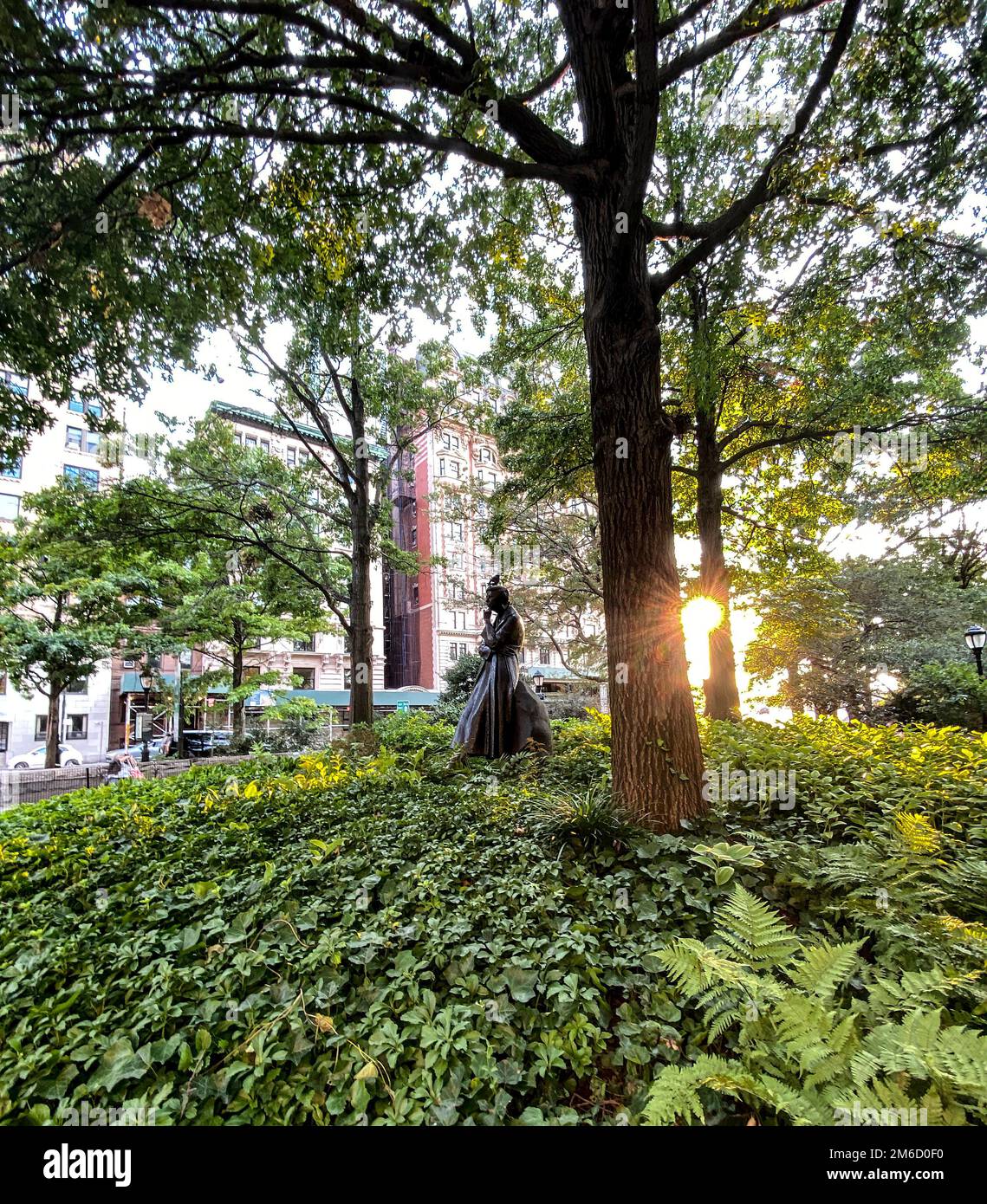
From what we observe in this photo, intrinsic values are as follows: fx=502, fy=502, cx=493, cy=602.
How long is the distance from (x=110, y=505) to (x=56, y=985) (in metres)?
9.45

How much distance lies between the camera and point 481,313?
8.70 metres

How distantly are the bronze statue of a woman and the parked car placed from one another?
14505mm

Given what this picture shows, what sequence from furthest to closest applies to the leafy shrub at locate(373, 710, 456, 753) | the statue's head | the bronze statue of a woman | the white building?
the white building → the leafy shrub at locate(373, 710, 456, 753) → the statue's head → the bronze statue of a woman

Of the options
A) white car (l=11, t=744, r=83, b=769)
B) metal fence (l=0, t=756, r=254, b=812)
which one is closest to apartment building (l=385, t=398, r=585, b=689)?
white car (l=11, t=744, r=83, b=769)

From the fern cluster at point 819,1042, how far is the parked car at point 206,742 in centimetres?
1964

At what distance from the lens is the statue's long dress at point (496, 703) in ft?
25.5

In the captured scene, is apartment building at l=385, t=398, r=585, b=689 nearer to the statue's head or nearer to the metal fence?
the metal fence

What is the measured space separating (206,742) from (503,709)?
70.6 ft

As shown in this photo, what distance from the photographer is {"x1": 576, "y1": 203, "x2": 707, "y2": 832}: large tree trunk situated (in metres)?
4.39

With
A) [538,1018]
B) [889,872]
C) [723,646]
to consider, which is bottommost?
[538,1018]

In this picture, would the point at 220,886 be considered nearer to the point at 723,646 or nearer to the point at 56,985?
the point at 56,985

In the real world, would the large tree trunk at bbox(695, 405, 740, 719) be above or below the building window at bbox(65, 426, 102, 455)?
below

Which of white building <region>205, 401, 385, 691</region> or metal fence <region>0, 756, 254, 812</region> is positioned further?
white building <region>205, 401, 385, 691</region>

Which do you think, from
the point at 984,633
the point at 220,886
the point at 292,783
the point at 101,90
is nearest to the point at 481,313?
the point at 101,90
